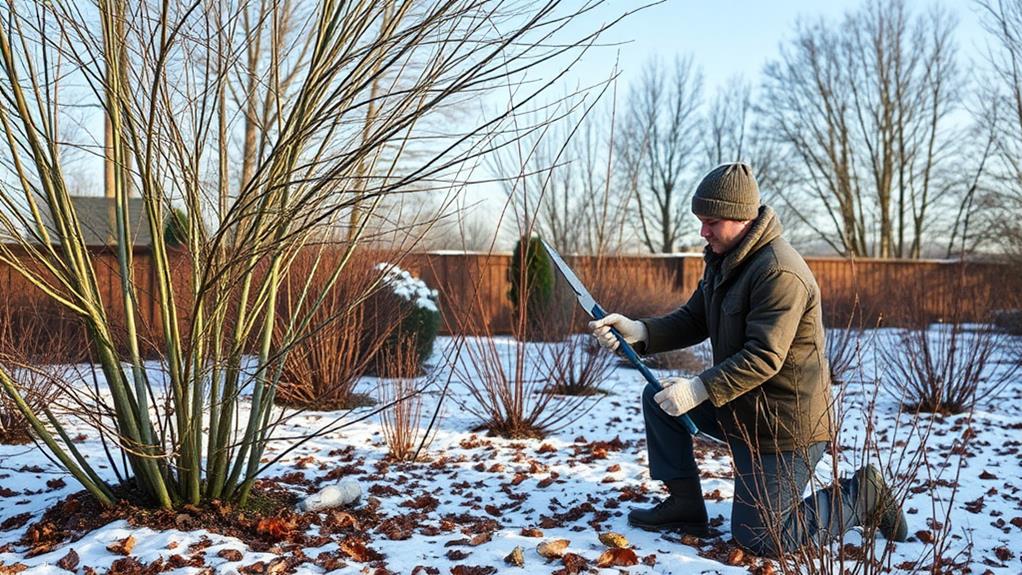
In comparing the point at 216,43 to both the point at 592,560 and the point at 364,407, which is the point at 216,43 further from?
the point at 364,407

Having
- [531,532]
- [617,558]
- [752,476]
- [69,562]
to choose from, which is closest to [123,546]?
[69,562]

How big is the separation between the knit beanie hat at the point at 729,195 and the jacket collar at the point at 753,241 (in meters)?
0.05

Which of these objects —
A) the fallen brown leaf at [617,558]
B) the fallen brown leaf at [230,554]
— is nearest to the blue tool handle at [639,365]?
the fallen brown leaf at [617,558]

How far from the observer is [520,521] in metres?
3.33

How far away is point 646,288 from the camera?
38.6ft

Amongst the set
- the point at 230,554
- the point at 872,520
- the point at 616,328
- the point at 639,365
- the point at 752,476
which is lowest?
the point at 230,554

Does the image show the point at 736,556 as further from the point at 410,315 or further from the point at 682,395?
the point at 410,315

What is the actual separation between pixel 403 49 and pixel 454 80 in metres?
0.18

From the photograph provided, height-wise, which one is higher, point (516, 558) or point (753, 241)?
point (753, 241)

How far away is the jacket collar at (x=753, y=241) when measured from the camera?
2.93 meters

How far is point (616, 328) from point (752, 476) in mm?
803

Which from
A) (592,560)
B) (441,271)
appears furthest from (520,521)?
(441,271)

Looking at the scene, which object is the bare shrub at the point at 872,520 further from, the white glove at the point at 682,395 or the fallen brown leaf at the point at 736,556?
the white glove at the point at 682,395

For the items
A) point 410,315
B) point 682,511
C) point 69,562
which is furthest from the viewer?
point 410,315
